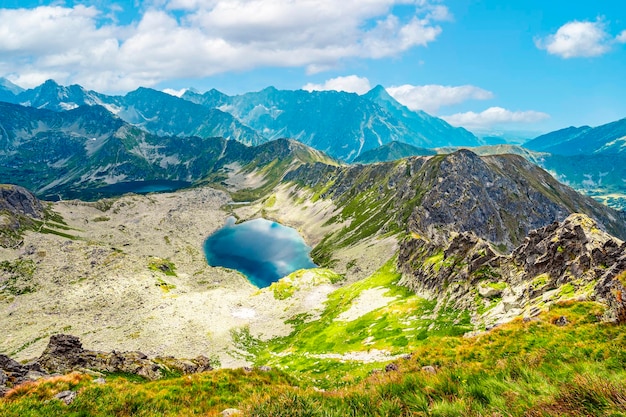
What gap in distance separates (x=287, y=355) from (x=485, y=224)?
155486mm

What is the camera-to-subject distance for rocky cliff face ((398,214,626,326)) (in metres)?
40.9

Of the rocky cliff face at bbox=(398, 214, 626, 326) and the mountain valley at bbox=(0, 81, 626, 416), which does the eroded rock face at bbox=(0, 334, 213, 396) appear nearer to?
the mountain valley at bbox=(0, 81, 626, 416)

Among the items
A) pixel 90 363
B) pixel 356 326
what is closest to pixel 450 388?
pixel 90 363

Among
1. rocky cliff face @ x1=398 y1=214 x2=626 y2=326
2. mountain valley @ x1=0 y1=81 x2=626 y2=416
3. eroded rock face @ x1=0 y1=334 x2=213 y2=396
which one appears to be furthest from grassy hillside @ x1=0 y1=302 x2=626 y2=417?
rocky cliff face @ x1=398 y1=214 x2=626 y2=326

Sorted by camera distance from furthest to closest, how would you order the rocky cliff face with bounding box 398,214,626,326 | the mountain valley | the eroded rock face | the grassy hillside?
1. the rocky cliff face with bounding box 398,214,626,326
2. the eroded rock face
3. the mountain valley
4. the grassy hillside

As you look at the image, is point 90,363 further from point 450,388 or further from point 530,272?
point 530,272

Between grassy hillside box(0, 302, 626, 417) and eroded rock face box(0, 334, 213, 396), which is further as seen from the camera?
eroded rock face box(0, 334, 213, 396)

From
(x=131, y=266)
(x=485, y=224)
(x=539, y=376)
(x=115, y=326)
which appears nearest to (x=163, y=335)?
(x=115, y=326)

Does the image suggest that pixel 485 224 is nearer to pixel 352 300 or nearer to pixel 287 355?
pixel 352 300

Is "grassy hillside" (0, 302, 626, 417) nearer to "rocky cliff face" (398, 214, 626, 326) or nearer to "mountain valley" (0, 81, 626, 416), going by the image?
"mountain valley" (0, 81, 626, 416)

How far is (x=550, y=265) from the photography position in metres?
50.6

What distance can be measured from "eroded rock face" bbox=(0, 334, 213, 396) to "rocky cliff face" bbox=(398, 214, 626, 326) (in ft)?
121

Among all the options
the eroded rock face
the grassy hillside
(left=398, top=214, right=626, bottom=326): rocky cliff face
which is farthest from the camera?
(left=398, top=214, right=626, bottom=326): rocky cliff face

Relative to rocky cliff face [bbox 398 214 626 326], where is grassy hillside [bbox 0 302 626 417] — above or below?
above
